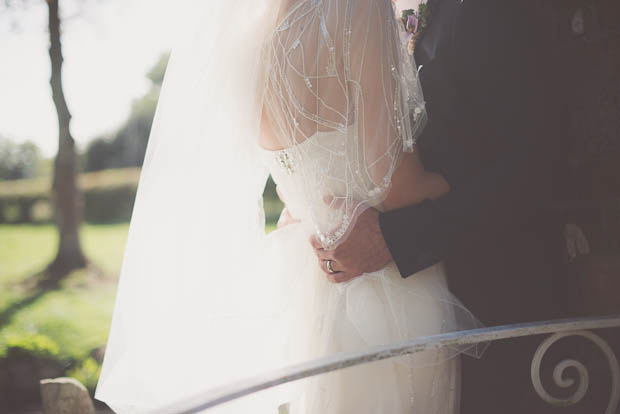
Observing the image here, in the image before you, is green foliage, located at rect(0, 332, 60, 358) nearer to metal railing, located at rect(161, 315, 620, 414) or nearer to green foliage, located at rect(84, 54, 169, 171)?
metal railing, located at rect(161, 315, 620, 414)

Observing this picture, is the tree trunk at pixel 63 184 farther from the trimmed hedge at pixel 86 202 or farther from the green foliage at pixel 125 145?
the green foliage at pixel 125 145

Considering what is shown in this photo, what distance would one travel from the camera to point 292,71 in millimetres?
1422

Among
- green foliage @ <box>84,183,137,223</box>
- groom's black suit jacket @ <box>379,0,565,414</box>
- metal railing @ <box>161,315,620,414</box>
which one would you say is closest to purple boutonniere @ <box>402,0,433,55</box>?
groom's black suit jacket @ <box>379,0,565,414</box>

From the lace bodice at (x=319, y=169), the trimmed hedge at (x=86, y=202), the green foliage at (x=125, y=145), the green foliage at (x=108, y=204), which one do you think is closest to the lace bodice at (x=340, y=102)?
the lace bodice at (x=319, y=169)

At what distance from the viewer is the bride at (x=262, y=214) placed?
4.66 ft

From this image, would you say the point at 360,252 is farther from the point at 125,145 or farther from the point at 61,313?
the point at 125,145

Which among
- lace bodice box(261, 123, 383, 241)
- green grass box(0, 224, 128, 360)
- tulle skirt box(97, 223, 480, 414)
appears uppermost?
lace bodice box(261, 123, 383, 241)

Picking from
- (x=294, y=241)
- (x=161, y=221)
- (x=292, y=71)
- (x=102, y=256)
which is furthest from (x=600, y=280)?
(x=102, y=256)

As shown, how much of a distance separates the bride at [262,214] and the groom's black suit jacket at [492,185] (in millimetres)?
101

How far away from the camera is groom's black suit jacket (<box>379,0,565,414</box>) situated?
1468mm

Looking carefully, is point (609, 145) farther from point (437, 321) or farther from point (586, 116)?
point (437, 321)

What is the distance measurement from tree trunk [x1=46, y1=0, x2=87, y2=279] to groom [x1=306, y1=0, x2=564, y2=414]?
5408 millimetres

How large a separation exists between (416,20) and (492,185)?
29.7 inches

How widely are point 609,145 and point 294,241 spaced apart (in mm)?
1115
